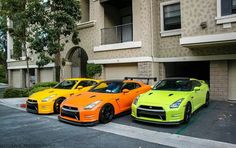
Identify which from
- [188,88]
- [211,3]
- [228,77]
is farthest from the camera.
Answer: [228,77]

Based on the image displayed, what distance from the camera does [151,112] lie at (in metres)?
6.85

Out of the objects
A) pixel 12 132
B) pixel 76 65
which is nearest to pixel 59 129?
pixel 12 132

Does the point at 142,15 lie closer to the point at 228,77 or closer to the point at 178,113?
the point at 228,77

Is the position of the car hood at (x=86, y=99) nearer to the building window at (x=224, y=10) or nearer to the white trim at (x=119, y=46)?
the white trim at (x=119, y=46)

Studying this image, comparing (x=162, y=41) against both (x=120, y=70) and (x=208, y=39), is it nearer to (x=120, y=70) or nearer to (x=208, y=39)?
(x=120, y=70)

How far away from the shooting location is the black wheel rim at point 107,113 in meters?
7.42

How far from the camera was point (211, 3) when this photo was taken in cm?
988

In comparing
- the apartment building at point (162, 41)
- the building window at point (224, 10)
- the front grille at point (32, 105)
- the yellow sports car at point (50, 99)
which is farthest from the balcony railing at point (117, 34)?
the front grille at point (32, 105)

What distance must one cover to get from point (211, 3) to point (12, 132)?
9.44 metres

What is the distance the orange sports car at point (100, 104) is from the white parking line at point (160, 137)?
0.42m

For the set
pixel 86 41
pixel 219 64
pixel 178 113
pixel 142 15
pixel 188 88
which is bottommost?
pixel 178 113

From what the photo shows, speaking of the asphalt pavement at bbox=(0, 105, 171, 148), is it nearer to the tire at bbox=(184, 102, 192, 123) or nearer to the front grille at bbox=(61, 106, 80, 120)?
the front grille at bbox=(61, 106, 80, 120)

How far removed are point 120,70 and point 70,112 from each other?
7.27 metres

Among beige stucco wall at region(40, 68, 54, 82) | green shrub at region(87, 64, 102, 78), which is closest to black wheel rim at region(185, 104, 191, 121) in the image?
green shrub at region(87, 64, 102, 78)
